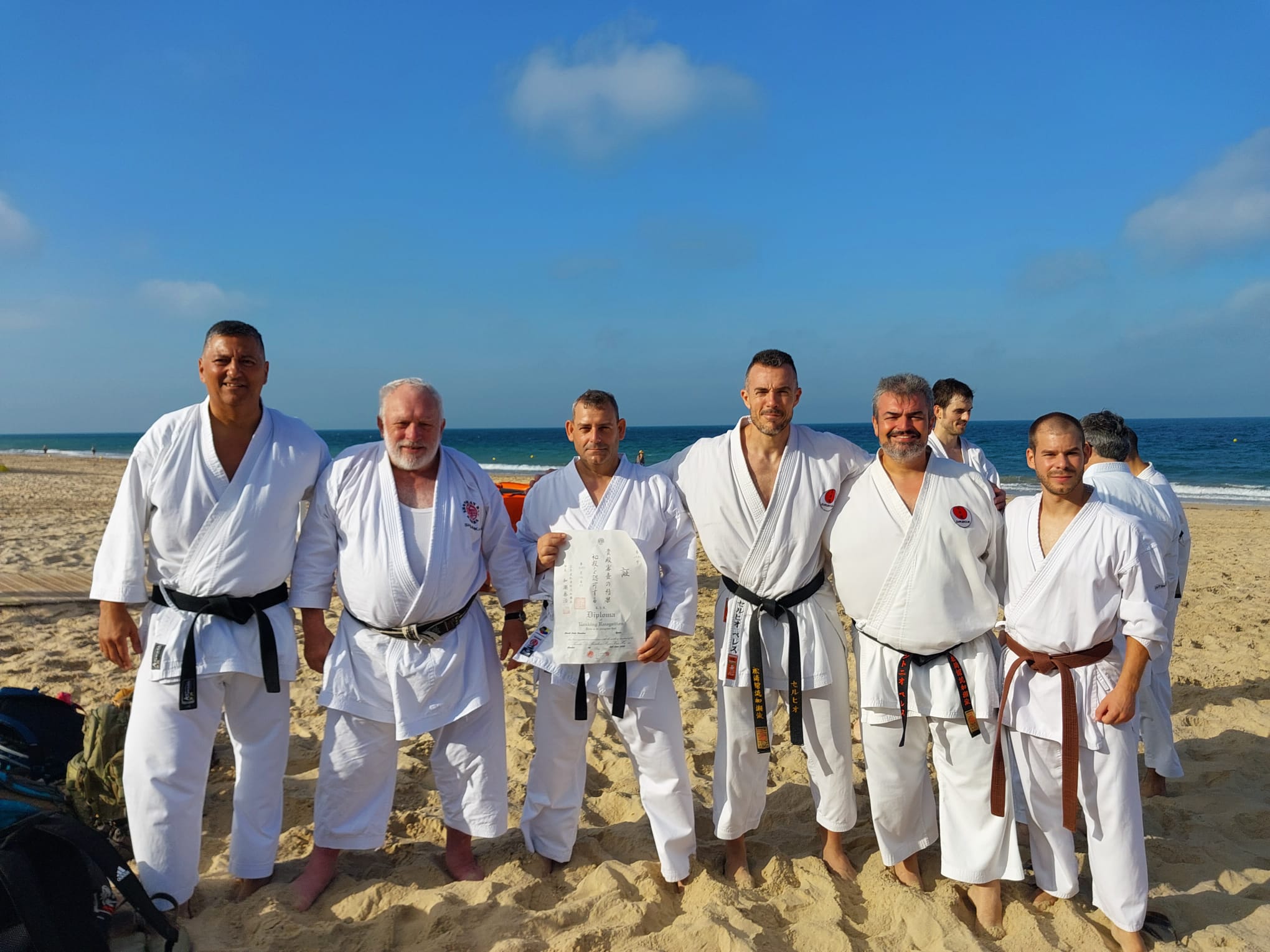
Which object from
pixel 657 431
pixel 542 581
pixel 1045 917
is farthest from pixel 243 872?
pixel 657 431

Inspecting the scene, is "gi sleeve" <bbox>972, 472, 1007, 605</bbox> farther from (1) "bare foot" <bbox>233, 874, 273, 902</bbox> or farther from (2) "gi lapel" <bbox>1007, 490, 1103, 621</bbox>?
(1) "bare foot" <bbox>233, 874, 273, 902</bbox>

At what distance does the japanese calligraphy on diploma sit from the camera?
10.6 feet

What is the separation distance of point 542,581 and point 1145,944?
8.73ft

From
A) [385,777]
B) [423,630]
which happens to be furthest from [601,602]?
[385,777]

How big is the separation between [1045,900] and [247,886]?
3.15m

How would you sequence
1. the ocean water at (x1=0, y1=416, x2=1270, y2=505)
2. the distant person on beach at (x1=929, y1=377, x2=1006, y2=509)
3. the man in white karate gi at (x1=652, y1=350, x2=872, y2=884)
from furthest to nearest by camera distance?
1. the ocean water at (x1=0, y1=416, x2=1270, y2=505)
2. the distant person on beach at (x1=929, y1=377, x2=1006, y2=509)
3. the man in white karate gi at (x1=652, y1=350, x2=872, y2=884)

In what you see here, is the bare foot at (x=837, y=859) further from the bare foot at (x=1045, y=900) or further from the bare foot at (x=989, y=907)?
the bare foot at (x=1045, y=900)

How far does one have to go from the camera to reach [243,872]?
3.12 metres

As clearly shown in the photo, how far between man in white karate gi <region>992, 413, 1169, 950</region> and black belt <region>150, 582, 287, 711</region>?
2805 millimetres

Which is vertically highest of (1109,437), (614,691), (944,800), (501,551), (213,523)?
(1109,437)

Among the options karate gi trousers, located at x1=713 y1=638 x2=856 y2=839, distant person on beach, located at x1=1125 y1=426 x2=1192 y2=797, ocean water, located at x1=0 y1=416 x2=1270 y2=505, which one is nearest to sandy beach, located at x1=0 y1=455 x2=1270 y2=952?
distant person on beach, located at x1=1125 y1=426 x2=1192 y2=797

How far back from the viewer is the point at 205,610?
9.73 feet

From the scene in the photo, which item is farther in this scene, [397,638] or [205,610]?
[397,638]

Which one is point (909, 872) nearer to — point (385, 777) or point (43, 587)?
point (385, 777)
